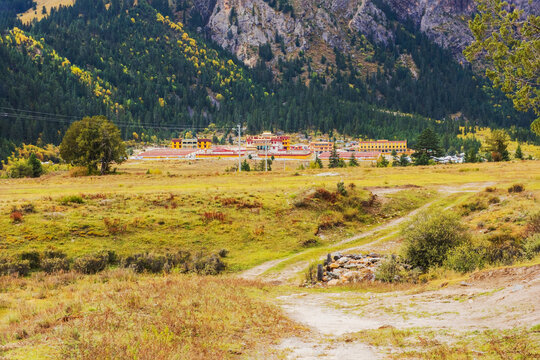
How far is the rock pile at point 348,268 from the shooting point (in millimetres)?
22516

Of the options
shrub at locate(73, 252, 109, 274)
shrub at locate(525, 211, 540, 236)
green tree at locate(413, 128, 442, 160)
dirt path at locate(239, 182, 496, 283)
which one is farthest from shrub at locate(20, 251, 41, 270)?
Result: green tree at locate(413, 128, 442, 160)

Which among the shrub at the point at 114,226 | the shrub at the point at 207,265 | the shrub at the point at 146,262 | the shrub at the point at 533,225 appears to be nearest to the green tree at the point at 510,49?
the shrub at the point at 533,225

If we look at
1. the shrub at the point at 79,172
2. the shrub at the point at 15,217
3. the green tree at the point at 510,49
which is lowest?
the shrub at the point at 15,217

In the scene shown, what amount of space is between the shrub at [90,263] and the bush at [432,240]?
20.3m

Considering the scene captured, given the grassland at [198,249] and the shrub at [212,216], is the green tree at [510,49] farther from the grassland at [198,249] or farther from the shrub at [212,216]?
the shrub at [212,216]

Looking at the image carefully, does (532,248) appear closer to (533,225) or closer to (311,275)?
(533,225)

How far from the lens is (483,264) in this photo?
19578 mm

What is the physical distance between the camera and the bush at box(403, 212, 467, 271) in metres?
22.5

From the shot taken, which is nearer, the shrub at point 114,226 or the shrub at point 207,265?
the shrub at point 207,265

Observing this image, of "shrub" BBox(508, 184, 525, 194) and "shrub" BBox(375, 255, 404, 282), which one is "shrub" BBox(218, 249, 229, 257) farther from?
"shrub" BBox(508, 184, 525, 194)

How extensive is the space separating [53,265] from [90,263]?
226cm

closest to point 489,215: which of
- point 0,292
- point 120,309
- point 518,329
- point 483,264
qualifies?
point 483,264

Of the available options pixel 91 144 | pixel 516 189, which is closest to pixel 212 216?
pixel 516 189

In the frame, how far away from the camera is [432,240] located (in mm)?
23188
